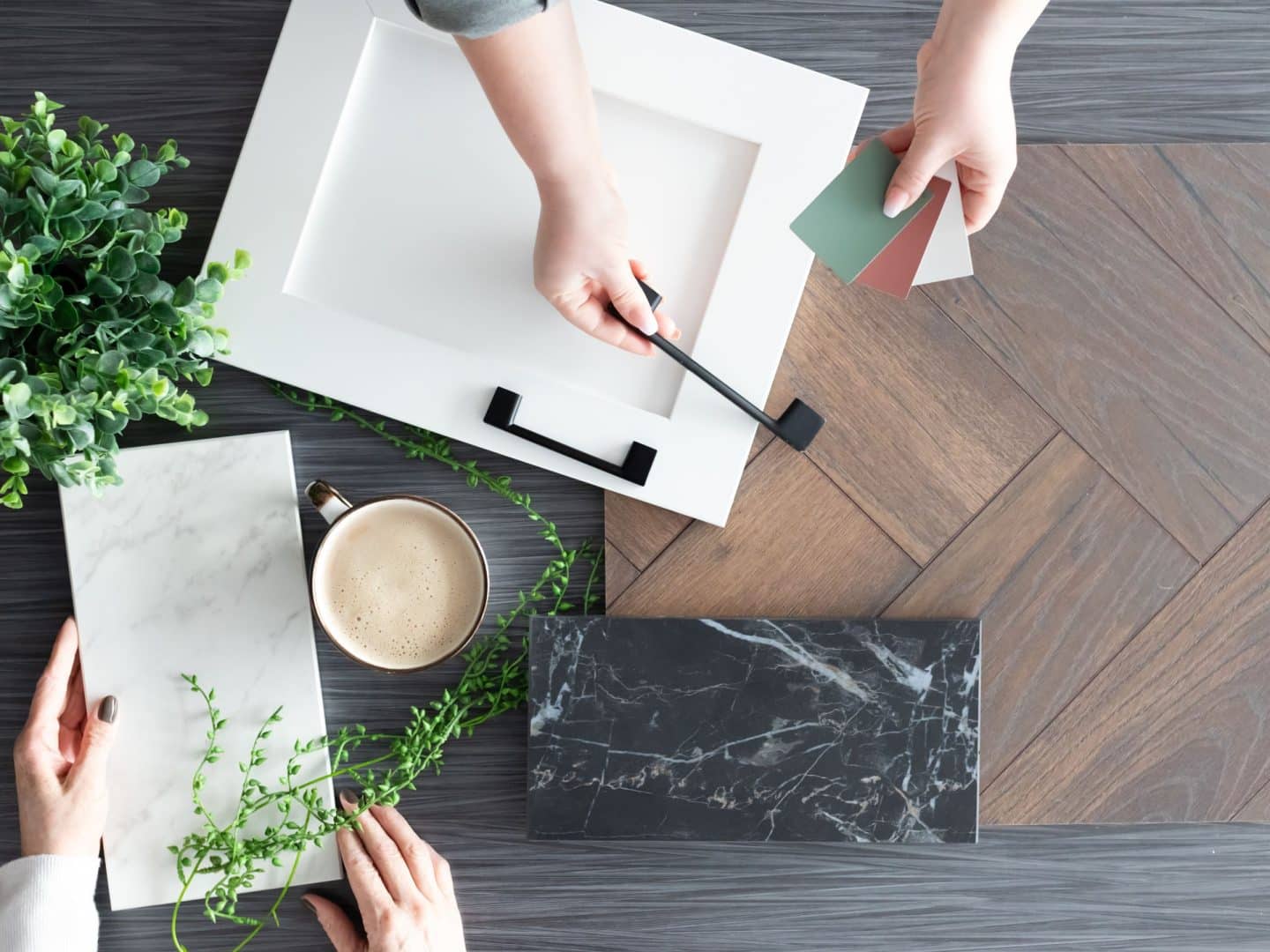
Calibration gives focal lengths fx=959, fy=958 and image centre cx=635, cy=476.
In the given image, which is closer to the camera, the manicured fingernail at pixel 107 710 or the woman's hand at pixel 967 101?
the woman's hand at pixel 967 101

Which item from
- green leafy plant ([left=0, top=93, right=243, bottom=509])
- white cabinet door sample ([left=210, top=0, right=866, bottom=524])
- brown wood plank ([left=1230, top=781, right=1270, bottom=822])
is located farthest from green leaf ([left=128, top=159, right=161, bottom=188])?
brown wood plank ([left=1230, top=781, right=1270, bottom=822])

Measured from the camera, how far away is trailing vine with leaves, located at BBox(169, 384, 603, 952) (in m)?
0.77

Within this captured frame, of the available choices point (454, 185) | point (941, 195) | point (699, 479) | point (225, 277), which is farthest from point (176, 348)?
point (941, 195)

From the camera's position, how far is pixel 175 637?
80 centimetres

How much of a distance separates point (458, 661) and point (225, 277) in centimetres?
36

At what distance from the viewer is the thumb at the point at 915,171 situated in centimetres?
63

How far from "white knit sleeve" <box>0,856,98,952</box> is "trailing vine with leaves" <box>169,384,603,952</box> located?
0.07 meters

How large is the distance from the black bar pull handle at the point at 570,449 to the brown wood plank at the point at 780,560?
75 millimetres

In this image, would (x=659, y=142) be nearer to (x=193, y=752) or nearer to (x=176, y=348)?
(x=176, y=348)

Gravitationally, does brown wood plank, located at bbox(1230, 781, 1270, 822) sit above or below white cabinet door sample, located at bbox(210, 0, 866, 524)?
below

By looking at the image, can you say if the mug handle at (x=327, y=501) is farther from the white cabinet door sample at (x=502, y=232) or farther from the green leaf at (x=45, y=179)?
the green leaf at (x=45, y=179)

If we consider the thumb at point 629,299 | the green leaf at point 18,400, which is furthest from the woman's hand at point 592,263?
the green leaf at point 18,400

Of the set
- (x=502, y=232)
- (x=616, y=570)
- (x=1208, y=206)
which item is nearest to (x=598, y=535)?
(x=616, y=570)

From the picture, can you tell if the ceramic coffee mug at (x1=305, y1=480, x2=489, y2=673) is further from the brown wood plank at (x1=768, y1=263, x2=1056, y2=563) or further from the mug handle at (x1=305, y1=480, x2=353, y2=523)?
the brown wood plank at (x1=768, y1=263, x2=1056, y2=563)
